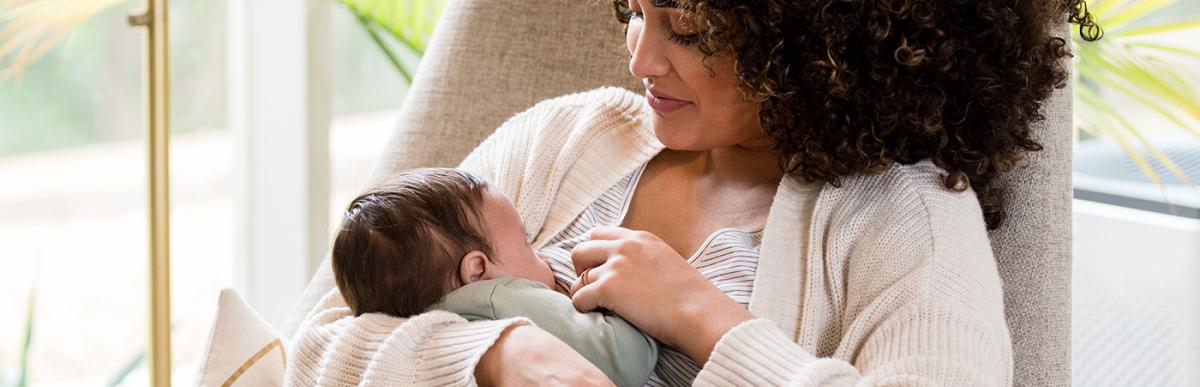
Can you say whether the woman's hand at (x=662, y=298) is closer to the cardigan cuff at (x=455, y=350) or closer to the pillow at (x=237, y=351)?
the cardigan cuff at (x=455, y=350)

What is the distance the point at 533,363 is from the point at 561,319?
85mm

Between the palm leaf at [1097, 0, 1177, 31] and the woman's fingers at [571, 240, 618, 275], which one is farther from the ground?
the palm leaf at [1097, 0, 1177, 31]

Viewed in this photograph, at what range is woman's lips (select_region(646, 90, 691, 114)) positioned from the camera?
142 cm

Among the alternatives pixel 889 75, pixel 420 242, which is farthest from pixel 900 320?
pixel 420 242

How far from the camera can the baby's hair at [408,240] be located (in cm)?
123

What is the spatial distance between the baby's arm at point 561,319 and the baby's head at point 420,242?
0.02 m

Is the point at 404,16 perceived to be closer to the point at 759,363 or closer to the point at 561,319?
the point at 561,319

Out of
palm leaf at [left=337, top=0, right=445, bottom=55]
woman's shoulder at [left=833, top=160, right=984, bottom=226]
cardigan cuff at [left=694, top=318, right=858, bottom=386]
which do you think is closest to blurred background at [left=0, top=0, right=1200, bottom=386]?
palm leaf at [left=337, top=0, right=445, bottom=55]

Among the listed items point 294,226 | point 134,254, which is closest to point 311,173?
point 294,226

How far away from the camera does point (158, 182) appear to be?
1693 mm

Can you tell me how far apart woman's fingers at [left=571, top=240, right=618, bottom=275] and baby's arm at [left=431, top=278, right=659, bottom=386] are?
9cm

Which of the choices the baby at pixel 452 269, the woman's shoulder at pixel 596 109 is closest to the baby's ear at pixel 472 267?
the baby at pixel 452 269

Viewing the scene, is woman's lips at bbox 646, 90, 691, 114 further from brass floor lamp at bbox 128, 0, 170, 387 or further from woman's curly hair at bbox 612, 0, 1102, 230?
brass floor lamp at bbox 128, 0, 170, 387

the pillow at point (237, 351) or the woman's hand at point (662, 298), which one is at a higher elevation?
the woman's hand at point (662, 298)
